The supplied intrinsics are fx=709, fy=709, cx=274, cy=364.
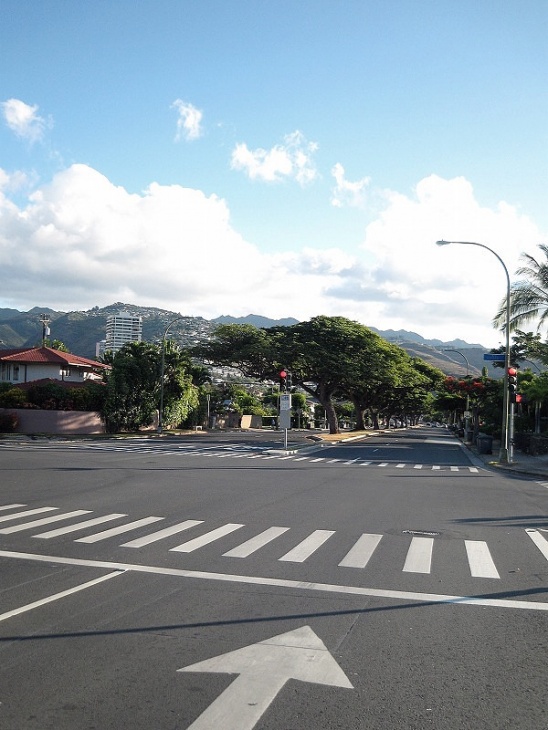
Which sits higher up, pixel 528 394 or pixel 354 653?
pixel 528 394

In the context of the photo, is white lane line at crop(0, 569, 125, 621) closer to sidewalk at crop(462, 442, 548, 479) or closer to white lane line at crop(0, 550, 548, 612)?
white lane line at crop(0, 550, 548, 612)

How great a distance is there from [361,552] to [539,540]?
350cm

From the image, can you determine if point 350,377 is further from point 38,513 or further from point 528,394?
point 38,513

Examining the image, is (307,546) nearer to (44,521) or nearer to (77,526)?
(77,526)

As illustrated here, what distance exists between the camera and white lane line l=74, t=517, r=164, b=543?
11125mm

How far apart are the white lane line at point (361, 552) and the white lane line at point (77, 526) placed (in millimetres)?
4661

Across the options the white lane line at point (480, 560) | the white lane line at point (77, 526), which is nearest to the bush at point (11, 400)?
the white lane line at point (77, 526)

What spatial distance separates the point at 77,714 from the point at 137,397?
5151 centimetres

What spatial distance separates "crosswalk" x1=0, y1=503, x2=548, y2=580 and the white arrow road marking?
3.33 metres

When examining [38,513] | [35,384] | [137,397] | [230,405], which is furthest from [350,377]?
[38,513]

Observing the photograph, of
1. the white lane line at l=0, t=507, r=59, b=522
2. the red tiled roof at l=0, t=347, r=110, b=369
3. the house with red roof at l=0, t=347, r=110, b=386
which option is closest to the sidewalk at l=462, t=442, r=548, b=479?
the white lane line at l=0, t=507, r=59, b=522

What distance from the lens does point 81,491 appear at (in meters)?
17.4

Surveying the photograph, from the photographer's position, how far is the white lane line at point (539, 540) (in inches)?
432

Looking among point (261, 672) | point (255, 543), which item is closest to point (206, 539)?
point (255, 543)
